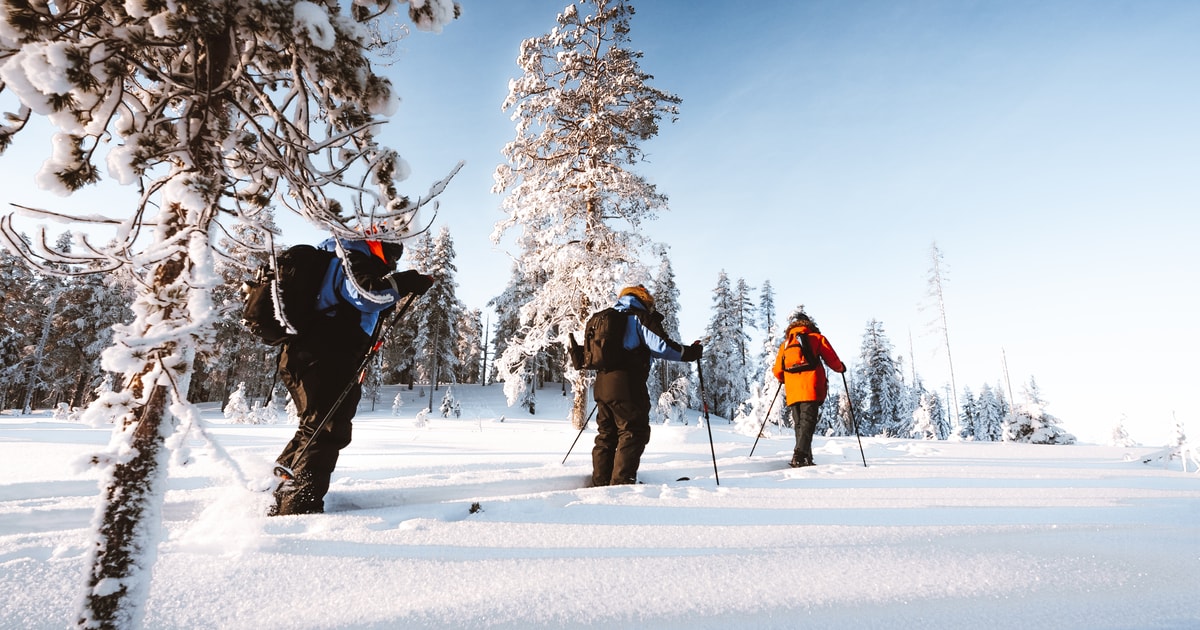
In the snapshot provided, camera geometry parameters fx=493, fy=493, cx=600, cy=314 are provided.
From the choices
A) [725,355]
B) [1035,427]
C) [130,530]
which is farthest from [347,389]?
[725,355]

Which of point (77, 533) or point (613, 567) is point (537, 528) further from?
point (77, 533)

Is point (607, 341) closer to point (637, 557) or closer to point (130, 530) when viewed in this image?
point (637, 557)

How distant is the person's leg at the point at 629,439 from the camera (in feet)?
14.6

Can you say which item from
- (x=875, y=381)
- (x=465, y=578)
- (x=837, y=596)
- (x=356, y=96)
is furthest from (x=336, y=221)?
(x=875, y=381)

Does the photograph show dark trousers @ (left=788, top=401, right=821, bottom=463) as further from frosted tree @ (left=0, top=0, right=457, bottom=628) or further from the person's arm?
frosted tree @ (left=0, top=0, right=457, bottom=628)

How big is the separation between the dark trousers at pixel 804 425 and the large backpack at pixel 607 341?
8.83 ft

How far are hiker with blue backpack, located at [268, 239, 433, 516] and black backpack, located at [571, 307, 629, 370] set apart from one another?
201cm

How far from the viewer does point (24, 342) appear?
29922 mm

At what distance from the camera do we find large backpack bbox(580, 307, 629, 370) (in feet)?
15.7


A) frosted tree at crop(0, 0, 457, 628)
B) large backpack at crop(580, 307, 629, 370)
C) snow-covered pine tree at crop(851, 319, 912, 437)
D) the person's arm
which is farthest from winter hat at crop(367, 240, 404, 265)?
snow-covered pine tree at crop(851, 319, 912, 437)

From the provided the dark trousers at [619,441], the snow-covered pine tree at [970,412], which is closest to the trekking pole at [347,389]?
the dark trousers at [619,441]

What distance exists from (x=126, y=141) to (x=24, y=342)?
4387 centimetres

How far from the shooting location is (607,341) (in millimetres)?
4793

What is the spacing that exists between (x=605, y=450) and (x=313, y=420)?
2618 millimetres
